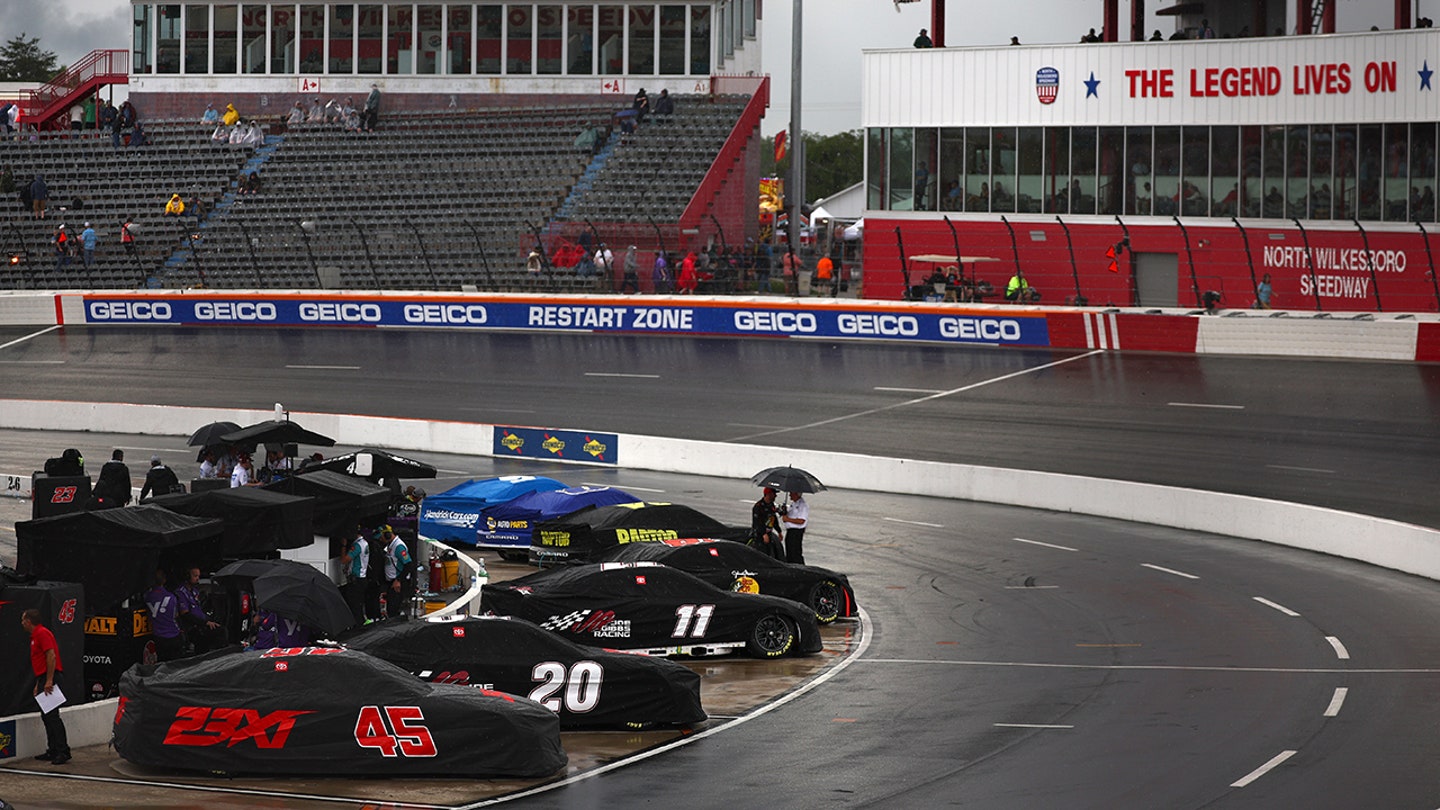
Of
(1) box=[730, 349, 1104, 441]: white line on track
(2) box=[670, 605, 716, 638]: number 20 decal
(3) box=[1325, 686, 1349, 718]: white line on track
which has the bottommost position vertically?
(3) box=[1325, 686, 1349, 718]: white line on track

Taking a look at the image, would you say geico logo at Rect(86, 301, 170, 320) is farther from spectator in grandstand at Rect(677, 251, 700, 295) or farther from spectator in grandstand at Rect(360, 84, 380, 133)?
spectator in grandstand at Rect(677, 251, 700, 295)

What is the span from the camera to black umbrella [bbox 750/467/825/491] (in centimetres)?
2547

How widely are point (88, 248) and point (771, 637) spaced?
40.0m

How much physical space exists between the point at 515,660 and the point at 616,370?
91.9ft

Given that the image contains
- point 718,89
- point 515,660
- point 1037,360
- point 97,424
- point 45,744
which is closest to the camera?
point 45,744

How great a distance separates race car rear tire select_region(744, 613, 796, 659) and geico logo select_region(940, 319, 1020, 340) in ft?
85.0

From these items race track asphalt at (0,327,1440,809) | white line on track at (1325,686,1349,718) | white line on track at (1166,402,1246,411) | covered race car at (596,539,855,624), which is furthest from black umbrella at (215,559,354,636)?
white line on track at (1166,402,1246,411)

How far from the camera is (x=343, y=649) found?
52.6 ft

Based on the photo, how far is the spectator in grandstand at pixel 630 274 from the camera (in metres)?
50.6

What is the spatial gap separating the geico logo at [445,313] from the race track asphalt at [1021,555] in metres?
1.56

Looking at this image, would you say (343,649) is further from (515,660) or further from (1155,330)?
(1155,330)

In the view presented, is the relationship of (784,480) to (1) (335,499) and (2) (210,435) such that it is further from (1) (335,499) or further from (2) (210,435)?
(2) (210,435)

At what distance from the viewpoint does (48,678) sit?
50.8ft

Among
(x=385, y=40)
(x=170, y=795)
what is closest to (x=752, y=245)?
(x=385, y=40)
